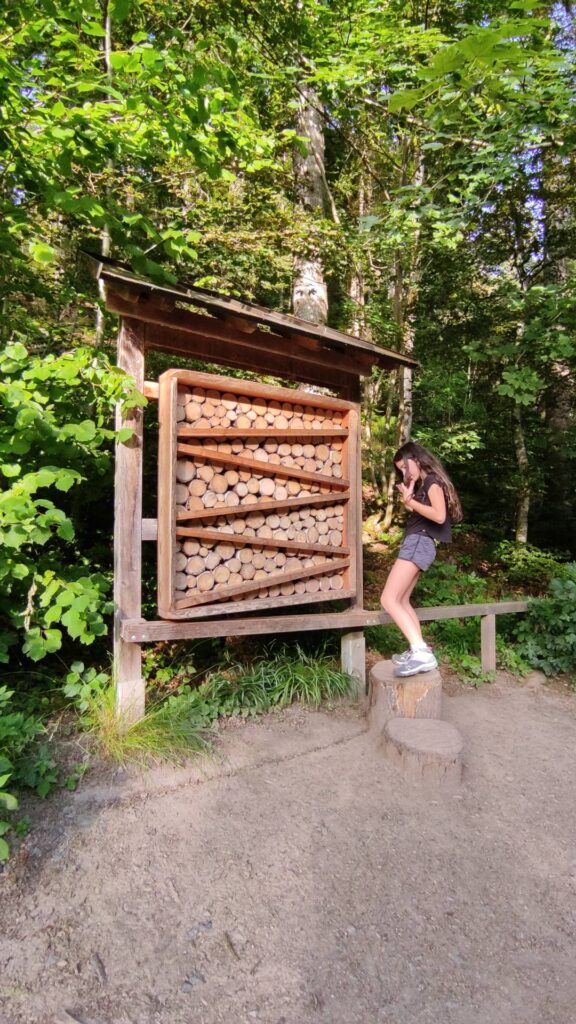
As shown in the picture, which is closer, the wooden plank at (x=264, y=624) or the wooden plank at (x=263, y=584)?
the wooden plank at (x=264, y=624)

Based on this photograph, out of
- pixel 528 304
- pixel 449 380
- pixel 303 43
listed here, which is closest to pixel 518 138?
pixel 528 304

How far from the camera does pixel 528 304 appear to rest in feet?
21.8

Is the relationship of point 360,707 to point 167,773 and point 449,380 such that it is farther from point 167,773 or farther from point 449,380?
point 449,380

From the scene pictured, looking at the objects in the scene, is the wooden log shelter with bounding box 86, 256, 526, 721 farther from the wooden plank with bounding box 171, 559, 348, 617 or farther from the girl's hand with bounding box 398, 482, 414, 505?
the girl's hand with bounding box 398, 482, 414, 505

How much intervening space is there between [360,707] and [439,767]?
1097 millimetres

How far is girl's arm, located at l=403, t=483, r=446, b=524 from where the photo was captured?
3959mm

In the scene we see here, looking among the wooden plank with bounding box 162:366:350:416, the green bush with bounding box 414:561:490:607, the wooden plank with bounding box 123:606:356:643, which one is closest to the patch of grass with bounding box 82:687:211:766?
the wooden plank with bounding box 123:606:356:643

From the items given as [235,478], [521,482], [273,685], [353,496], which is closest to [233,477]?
[235,478]

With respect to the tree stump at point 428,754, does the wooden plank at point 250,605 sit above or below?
above

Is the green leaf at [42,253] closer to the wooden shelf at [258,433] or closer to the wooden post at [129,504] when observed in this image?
the wooden post at [129,504]

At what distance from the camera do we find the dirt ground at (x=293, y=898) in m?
1.91

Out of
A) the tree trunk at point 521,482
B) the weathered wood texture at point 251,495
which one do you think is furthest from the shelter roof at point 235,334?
the tree trunk at point 521,482

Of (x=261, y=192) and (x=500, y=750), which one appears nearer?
(x=500, y=750)

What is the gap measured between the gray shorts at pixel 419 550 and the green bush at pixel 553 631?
84.9 inches
